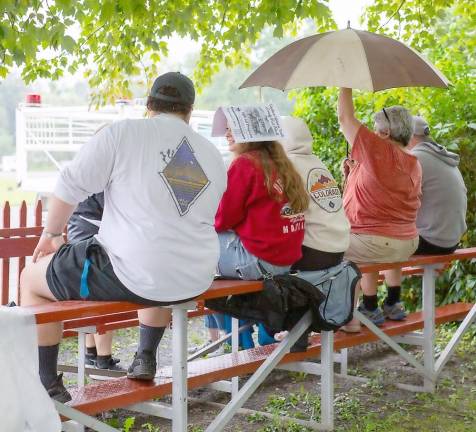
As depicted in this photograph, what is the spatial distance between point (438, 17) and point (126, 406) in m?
5.57

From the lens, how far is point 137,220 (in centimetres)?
339

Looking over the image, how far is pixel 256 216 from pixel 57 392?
1284mm

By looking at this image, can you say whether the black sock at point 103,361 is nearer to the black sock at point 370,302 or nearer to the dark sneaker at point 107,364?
the dark sneaker at point 107,364

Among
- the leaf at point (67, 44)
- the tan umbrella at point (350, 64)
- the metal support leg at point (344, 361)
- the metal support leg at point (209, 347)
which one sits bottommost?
the metal support leg at point (344, 361)

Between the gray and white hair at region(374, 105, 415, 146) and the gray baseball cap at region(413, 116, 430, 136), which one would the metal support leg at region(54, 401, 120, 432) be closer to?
the gray and white hair at region(374, 105, 415, 146)

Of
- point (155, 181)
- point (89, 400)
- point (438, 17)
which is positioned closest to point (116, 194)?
point (155, 181)

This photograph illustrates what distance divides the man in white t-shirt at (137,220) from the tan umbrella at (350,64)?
1.59m

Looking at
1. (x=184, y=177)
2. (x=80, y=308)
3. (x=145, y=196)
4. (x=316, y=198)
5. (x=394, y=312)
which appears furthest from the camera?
(x=394, y=312)

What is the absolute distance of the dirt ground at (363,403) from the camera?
4.77 m

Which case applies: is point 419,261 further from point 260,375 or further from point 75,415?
point 75,415

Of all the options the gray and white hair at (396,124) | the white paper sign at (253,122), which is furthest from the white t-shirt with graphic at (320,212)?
the gray and white hair at (396,124)

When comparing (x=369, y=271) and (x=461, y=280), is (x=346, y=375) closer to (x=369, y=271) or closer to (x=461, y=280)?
(x=369, y=271)

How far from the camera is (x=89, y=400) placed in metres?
3.55

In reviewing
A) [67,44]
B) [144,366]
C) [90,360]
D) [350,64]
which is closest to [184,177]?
[144,366]
